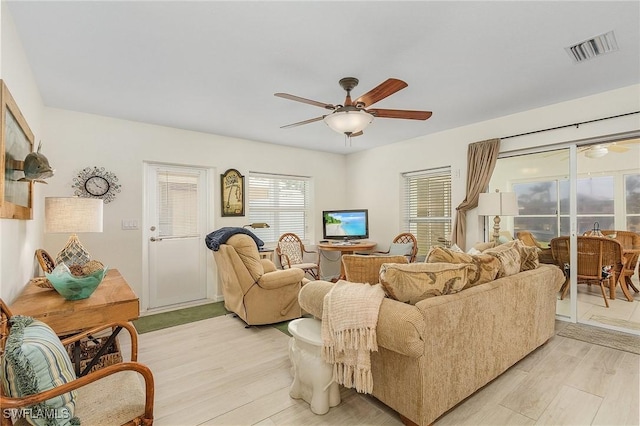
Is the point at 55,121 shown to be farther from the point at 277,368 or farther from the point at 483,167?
the point at 483,167

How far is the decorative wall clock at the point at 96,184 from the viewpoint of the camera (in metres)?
3.56

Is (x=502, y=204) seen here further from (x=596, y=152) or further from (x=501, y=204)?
(x=596, y=152)

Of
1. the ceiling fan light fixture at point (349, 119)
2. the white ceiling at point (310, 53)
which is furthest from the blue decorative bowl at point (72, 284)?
the ceiling fan light fixture at point (349, 119)

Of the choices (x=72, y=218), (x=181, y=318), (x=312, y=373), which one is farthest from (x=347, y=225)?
(x=72, y=218)

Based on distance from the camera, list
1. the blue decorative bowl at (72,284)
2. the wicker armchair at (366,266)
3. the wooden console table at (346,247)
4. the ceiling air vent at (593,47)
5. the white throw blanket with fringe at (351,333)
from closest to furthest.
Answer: the white throw blanket with fringe at (351,333) → the blue decorative bowl at (72,284) → the wicker armchair at (366,266) → the ceiling air vent at (593,47) → the wooden console table at (346,247)

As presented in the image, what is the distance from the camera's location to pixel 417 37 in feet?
7.06

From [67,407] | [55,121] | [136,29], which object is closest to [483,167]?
[136,29]

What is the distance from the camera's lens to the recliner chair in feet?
11.1

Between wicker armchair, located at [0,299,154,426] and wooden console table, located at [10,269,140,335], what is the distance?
0.24 meters

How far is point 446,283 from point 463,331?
335 millimetres

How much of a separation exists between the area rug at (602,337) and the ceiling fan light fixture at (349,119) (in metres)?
2.90

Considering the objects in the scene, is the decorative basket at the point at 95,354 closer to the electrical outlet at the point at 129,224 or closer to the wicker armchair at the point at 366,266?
the electrical outlet at the point at 129,224

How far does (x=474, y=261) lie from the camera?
7.02 feet

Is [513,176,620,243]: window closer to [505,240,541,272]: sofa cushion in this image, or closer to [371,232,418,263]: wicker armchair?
[505,240,541,272]: sofa cushion
